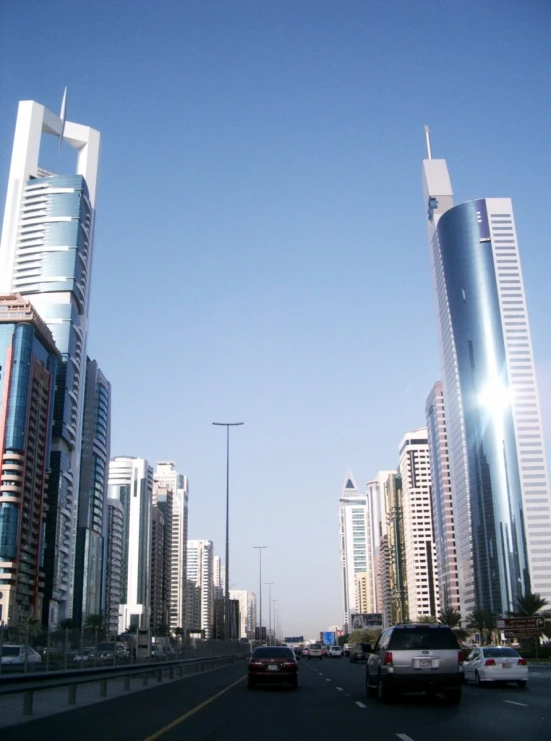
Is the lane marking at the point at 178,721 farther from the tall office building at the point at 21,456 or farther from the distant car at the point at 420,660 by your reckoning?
the tall office building at the point at 21,456

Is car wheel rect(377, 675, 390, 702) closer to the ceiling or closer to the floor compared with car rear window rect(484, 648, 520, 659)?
closer to the floor

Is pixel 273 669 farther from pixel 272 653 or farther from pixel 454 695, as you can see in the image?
pixel 454 695

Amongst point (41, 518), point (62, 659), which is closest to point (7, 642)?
point (62, 659)

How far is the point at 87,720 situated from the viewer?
1652cm

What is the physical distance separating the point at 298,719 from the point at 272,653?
12.7m

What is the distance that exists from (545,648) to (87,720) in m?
76.1

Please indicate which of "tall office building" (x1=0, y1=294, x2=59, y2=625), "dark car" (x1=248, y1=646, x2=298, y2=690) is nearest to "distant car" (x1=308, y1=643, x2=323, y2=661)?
"dark car" (x1=248, y1=646, x2=298, y2=690)

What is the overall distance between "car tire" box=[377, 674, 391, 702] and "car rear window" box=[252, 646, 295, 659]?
783cm

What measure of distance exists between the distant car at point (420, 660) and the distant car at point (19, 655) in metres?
10.4

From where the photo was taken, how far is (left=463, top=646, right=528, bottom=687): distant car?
2822cm

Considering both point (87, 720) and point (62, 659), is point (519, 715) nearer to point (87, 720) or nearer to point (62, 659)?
point (87, 720)

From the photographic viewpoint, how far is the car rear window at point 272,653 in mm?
28328

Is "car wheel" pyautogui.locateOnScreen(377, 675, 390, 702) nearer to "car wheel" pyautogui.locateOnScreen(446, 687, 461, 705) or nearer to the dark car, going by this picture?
"car wheel" pyautogui.locateOnScreen(446, 687, 461, 705)

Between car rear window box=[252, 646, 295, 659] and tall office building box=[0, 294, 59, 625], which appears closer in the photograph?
car rear window box=[252, 646, 295, 659]
